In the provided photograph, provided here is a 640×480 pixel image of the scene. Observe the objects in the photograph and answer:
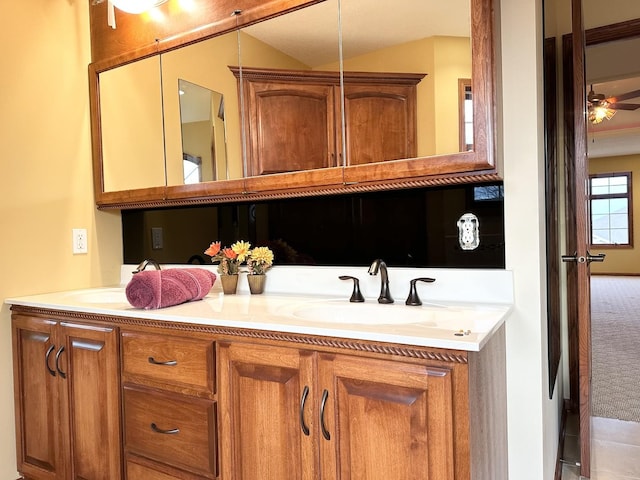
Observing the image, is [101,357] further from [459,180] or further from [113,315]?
[459,180]

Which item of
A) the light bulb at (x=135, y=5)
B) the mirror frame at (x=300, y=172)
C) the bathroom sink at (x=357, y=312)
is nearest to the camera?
the mirror frame at (x=300, y=172)

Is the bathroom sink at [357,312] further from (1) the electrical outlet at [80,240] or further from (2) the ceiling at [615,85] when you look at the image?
(2) the ceiling at [615,85]

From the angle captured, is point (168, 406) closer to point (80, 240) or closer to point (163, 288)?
point (163, 288)

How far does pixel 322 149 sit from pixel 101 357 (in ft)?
3.56

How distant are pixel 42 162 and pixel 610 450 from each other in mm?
2959

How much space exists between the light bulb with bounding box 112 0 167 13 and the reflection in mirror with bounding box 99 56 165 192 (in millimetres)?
208

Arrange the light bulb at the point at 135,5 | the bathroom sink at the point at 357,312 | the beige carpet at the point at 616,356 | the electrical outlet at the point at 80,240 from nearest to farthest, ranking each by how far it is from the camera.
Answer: the bathroom sink at the point at 357,312 → the light bulb at the point at 135,5 → the electrical outlet at the point at 80,240 → the beige carpet at the point at 616,356

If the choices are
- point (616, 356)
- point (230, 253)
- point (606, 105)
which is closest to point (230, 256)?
point (230, 253)

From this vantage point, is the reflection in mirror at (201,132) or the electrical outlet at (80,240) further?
the electrical outlet at (80,240)

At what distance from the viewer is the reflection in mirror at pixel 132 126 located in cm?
207

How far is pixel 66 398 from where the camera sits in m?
1.70

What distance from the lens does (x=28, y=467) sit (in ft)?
6.05

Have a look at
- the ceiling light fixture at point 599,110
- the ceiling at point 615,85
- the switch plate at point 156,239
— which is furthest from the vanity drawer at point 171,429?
the ceiling light fixture at point 599,110

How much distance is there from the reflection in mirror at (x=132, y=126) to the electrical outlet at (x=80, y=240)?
23 cm
